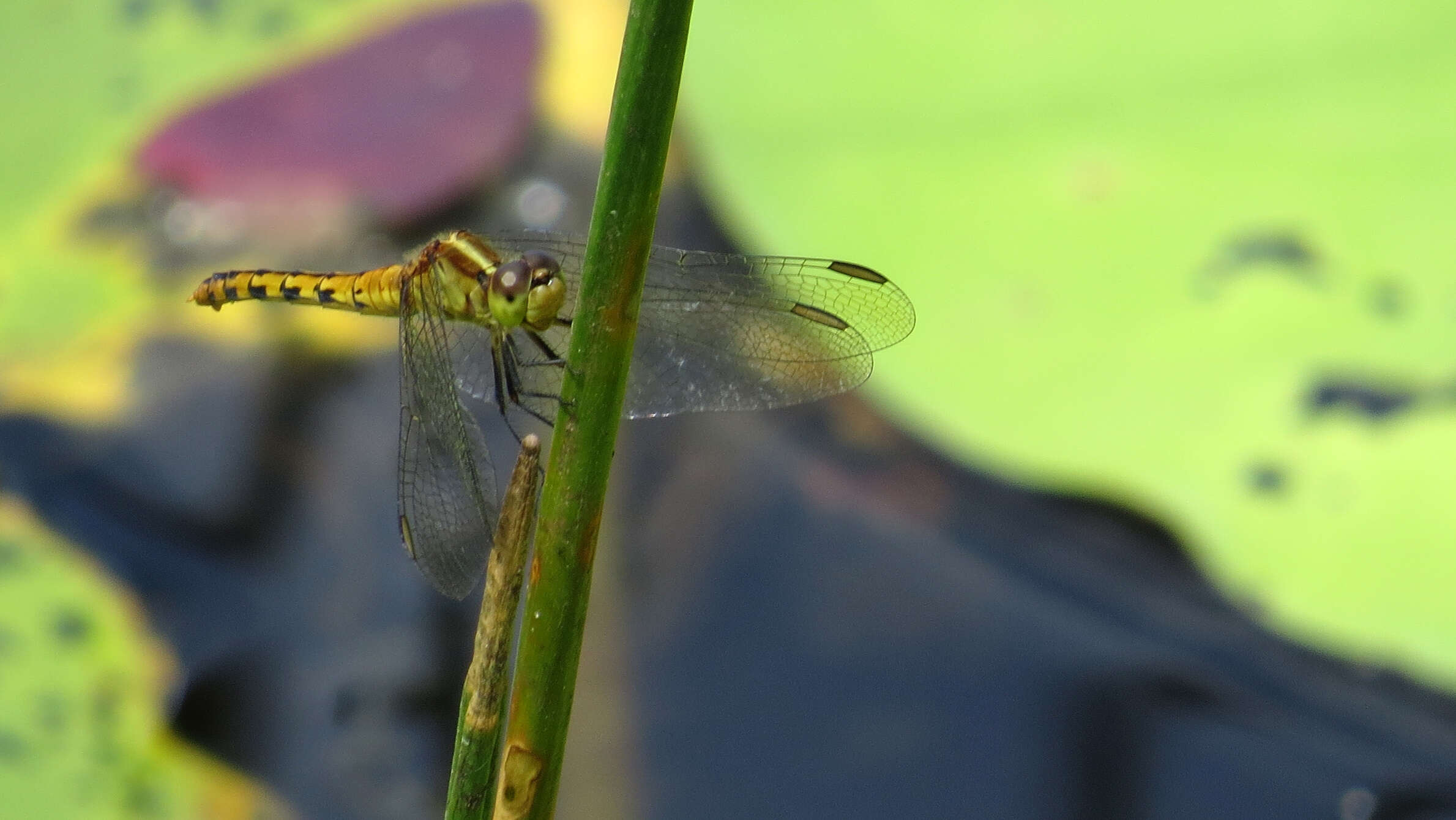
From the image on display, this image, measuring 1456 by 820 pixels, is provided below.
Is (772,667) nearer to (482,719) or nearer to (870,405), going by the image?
(870,405)

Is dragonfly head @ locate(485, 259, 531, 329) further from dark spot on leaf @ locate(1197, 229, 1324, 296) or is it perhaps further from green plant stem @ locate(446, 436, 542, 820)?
dark spot on leaf @ locate(1197, 229, 1324, 296)

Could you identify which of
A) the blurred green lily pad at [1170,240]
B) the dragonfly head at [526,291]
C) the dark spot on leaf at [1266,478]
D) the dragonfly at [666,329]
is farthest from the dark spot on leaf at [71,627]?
the dark spot on leaf at [1266,478]

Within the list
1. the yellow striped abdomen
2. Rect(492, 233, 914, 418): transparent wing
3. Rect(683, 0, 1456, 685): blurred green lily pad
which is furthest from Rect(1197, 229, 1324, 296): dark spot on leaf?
the yellow striped abdomen

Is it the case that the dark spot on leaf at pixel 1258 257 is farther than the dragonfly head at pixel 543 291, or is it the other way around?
the dark spot on leaf at pixel 1258 257

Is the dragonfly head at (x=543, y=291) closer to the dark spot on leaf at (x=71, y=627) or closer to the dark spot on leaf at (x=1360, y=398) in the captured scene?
the dark spot on leaf at (x=71, y=627)

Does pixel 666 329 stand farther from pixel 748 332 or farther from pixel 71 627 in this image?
pixel 71 627

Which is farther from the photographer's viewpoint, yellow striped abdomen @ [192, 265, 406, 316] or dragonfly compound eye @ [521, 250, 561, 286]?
yellow striped abdomen @ [192, 265, 406, 316]
